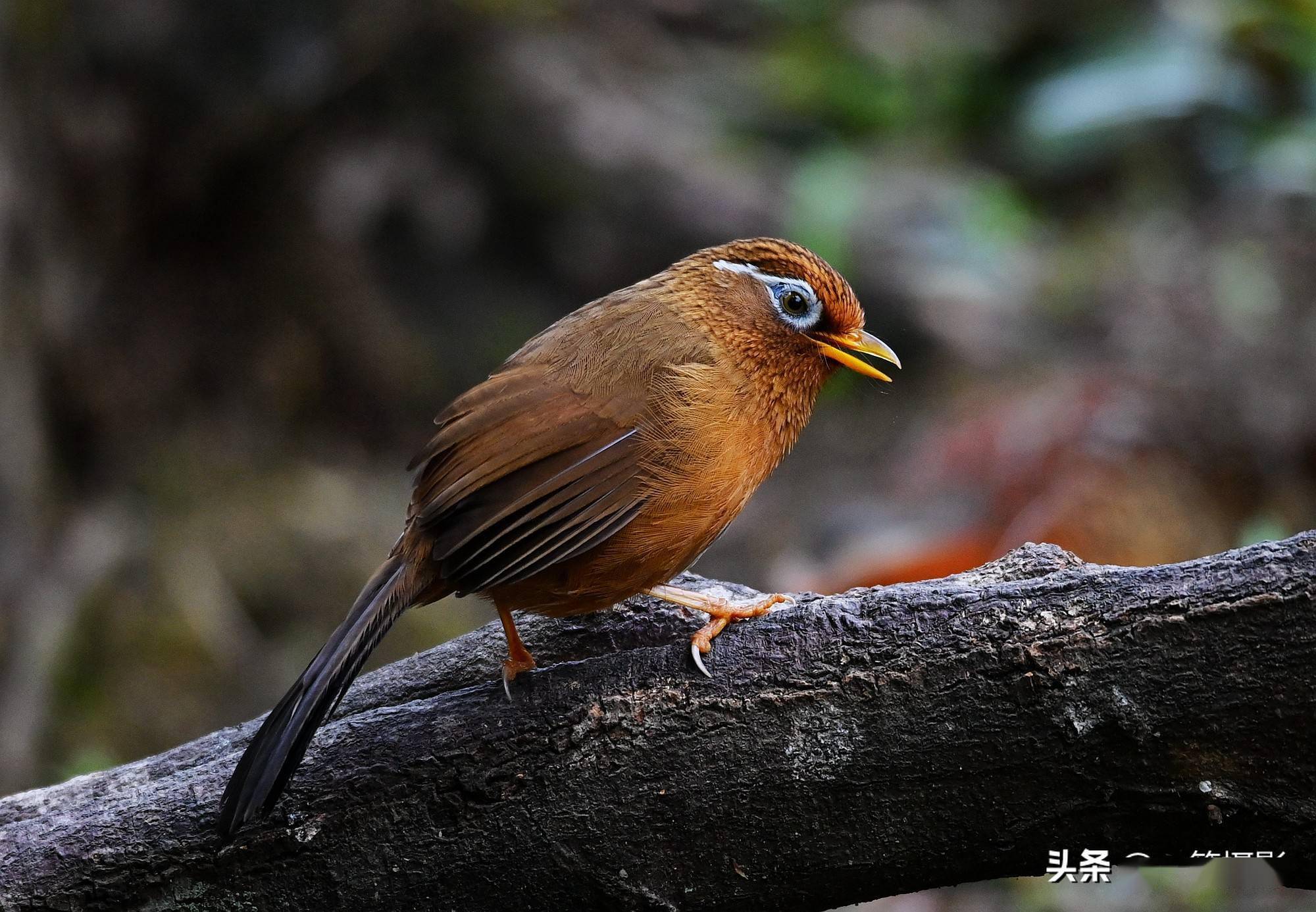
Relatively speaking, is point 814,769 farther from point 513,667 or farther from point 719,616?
point 513,667

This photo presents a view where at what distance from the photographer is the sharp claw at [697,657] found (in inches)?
108

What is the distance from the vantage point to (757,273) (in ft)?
11.8

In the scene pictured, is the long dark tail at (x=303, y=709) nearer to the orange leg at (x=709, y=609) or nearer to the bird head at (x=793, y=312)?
the orange leg at (x=709, y=609)

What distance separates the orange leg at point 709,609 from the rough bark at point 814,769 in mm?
33

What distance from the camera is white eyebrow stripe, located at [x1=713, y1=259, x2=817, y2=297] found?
139 inches

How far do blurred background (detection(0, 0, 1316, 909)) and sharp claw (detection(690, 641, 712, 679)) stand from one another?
2.82 meters

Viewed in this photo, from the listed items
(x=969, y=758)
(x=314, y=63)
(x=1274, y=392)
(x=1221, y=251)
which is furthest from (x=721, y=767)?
(x=1221, y=251)

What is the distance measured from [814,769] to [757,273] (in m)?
1.51

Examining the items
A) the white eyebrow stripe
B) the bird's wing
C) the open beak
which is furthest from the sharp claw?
the white eyebrow stripe

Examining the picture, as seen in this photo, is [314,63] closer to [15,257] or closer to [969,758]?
[15,257]

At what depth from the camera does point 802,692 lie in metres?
2.67

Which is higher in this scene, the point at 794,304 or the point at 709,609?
Result: the point at 794,304

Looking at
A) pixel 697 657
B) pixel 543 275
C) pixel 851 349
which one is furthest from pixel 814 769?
pixel 543 275

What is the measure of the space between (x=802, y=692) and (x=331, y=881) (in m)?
1.08
